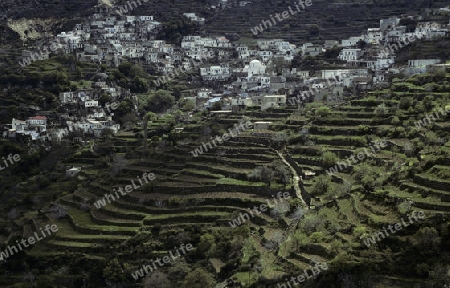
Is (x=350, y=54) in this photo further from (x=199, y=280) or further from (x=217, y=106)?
(x=199, y=280)

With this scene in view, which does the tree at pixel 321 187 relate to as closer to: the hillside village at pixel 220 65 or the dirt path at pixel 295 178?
the dirt path at pixel 295 178

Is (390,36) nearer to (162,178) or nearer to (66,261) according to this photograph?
(162,178)

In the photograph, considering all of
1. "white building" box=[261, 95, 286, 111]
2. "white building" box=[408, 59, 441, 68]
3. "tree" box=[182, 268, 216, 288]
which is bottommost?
"tree" box=[182, 268, 216, 288]

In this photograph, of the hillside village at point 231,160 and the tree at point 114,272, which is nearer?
the hillside village at point 231,160

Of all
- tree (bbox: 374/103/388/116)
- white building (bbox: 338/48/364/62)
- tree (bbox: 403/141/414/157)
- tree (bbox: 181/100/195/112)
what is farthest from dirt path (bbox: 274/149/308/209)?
white building (bbox: 338/48/364/62)

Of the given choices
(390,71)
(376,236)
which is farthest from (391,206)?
(390,71)

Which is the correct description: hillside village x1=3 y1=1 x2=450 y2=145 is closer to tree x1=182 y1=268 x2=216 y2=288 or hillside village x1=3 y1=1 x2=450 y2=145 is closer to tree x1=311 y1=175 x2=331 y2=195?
tree x1=311 y1=175 x2=331 y2=195

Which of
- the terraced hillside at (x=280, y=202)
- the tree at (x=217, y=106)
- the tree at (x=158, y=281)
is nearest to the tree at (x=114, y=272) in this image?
the terraced hillside at (x=280, y=202)
